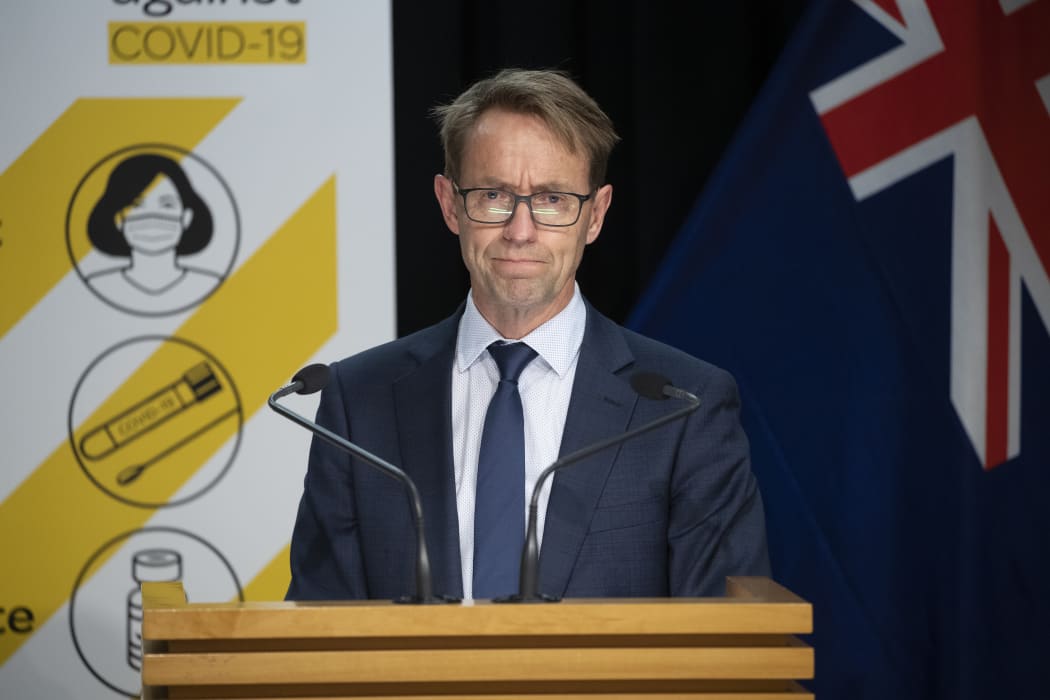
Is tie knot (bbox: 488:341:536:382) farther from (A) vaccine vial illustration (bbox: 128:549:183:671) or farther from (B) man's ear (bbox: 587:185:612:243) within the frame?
(A) vaccine vial illustration (bbox: 128:549:183:671)

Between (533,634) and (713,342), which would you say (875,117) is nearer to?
(713,342)

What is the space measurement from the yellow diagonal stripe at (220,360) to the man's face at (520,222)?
113cm

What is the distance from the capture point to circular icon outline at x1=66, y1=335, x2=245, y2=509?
127 inches

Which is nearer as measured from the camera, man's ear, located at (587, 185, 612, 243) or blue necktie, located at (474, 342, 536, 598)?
blue necktie, located at (474, 342, 536, 598)

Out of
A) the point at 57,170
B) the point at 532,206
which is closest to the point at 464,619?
the point at 532,206

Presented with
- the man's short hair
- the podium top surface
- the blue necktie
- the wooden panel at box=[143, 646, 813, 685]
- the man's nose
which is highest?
the man's short hair

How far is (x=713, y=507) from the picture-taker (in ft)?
6.98

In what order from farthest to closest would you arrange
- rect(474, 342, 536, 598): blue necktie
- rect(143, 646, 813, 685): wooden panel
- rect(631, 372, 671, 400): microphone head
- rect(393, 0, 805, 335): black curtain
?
rect(393, 0, 805, 335): black curtain < rect(474, 342, 536, 598): blue necktie < rect(631, 372, 671, 400): microphone head < rect(143, 646, 813, 685): wooden panel

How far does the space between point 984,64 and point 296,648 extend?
2.51 m

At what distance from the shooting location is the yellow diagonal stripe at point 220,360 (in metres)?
3.23

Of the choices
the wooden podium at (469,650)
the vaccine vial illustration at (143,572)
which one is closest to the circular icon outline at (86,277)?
the vaccine vial illustration at (143,572)

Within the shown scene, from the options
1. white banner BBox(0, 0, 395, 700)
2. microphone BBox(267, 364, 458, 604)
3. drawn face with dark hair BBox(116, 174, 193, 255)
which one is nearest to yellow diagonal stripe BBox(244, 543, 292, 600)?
white banner BBox(0, 0, 395, 700)

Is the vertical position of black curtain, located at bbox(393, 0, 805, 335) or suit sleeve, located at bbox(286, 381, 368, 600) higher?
black curtain, located at bbox(393, 0, 805, 335)

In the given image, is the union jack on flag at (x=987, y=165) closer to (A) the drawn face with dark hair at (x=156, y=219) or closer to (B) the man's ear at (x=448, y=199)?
(B) the man's ear at (x=448, y=199)
